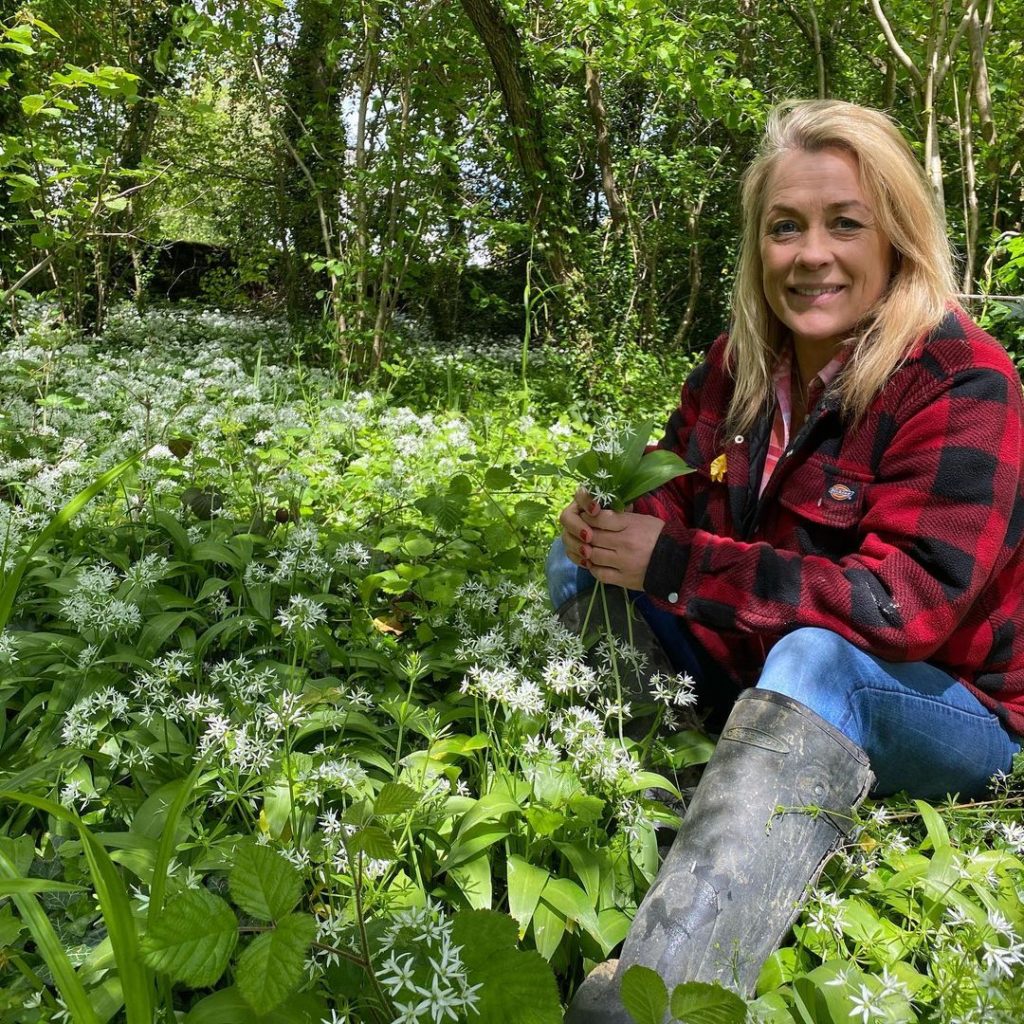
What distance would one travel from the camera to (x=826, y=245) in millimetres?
1952

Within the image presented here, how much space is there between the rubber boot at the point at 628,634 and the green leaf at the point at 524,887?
0.52 m

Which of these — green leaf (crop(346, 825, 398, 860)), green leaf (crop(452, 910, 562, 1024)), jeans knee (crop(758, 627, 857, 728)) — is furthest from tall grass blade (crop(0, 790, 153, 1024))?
jeans knee (crop(758, 627, 857, 728))

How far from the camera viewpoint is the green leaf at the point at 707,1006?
3.29ft

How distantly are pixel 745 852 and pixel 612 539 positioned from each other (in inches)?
27.0

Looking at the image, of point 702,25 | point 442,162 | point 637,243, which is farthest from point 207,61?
point 702,25

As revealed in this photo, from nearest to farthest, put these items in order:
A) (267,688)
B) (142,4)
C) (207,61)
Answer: (267,688) → (142,4) → (207,61)

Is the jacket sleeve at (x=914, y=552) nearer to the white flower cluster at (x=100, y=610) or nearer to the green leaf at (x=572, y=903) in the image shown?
the green leaf at (x=572, y=903)

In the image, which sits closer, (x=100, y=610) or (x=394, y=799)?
(x=394, y=799)

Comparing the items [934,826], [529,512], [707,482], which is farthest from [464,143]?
[934,826]

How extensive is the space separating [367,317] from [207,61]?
3.85 meters

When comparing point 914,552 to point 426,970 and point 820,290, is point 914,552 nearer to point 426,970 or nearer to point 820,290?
point 820,290

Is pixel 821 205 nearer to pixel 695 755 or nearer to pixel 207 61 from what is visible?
pixel 695 755

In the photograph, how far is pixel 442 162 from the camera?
595cm

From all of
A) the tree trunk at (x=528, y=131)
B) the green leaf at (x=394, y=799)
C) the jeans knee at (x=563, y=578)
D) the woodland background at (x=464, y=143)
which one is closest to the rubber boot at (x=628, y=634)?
the jeans knee at (x=563, y=578)
